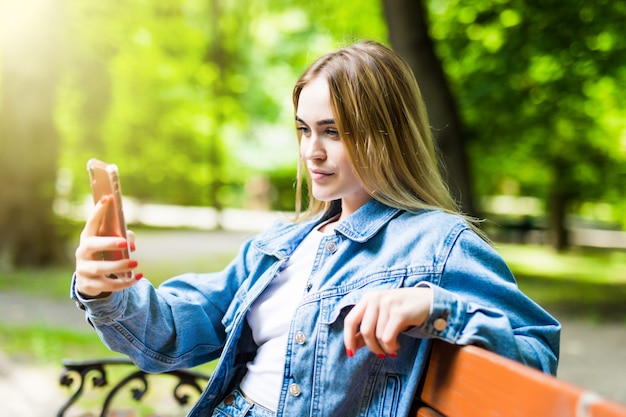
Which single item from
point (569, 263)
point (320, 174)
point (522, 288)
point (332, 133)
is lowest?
point (569, 263)

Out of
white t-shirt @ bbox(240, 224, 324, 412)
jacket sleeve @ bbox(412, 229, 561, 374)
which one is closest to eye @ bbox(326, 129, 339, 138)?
white t-shirt @ bbox(240, 224, 324, 412)

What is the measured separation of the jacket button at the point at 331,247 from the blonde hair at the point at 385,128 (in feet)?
0.52

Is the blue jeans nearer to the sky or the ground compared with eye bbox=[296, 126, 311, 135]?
nearer to the ground

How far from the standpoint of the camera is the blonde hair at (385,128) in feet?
5.66

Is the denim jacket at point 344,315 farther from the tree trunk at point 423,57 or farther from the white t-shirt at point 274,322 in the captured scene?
the tree trunk at point 423,57

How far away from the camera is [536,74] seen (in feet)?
36.8

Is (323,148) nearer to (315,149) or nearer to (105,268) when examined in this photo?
(315,149)

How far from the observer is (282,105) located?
22562 millimetres

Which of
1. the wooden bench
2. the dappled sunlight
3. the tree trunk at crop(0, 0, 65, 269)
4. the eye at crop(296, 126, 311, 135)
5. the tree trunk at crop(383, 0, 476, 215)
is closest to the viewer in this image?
the wooden bench

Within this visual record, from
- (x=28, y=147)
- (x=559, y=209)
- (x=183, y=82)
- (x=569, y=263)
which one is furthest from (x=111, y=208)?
(x=559, y=209)

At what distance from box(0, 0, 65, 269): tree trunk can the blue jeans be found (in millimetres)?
10239

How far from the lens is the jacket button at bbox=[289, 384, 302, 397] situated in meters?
1.66

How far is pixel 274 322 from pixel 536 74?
1032 cm

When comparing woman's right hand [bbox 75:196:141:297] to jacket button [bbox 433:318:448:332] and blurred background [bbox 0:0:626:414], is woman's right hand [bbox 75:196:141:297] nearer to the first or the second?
jacket button [bbox 433:318:448:332]
